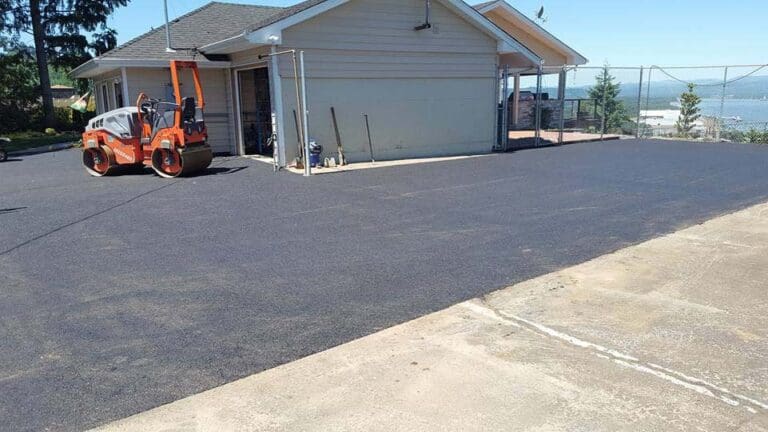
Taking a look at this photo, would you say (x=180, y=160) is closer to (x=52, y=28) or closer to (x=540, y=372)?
(x=540, y=372)

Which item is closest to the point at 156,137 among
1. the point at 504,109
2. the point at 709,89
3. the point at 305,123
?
the point at 305,123

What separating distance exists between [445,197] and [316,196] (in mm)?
2294

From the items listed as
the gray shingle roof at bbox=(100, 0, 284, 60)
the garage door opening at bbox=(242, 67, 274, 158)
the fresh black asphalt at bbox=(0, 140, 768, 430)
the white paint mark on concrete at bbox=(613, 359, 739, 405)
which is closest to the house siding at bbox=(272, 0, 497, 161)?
the gray shingle roof at bbox=(100, 0, 284, 60)

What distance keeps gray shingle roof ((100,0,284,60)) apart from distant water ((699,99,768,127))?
16491 mm

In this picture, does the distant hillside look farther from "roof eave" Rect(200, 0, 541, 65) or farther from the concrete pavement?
the concrete pavement

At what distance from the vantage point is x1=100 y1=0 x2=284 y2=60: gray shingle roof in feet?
50.4

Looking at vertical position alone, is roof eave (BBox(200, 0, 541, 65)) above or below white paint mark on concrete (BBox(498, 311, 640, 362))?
above

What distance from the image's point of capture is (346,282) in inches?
219

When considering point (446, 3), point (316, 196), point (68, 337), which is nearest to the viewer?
point (68, 337)

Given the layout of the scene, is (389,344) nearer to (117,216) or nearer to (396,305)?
(396,305)

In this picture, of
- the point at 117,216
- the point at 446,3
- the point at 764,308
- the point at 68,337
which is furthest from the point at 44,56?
the point at 764,308

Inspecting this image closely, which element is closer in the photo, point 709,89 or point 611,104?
point 709,89

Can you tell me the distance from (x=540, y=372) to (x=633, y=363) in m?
0.67

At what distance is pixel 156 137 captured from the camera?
40.7 feet
